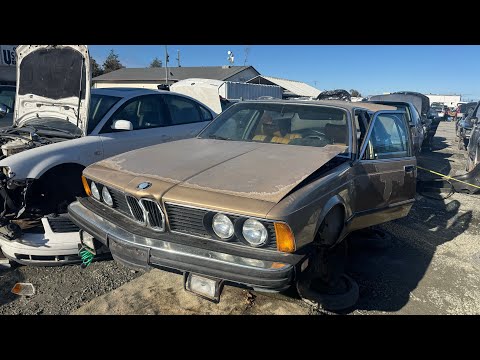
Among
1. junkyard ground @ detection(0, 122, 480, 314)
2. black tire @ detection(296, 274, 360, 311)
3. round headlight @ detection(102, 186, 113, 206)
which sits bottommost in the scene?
junkyard ground @ detection(0, 122, 480, 314)

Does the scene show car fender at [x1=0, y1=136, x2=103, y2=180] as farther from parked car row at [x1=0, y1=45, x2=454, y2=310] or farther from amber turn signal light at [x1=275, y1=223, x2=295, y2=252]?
amber turn signal light at [x1=275, y1=223, x2=295, y2=252]

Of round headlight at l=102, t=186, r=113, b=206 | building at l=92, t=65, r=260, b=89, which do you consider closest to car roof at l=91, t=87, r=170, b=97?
round headlight at l=102, t=186, r=113, b=206

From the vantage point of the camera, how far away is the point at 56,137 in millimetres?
4281

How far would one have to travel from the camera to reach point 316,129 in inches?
139

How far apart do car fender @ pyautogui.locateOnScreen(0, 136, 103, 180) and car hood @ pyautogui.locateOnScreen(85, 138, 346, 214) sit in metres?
0.84

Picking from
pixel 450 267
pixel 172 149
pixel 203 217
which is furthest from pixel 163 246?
pixel 450 267

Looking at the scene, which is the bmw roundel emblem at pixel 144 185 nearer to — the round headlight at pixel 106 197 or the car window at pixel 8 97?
the round headlight at pixel 106 197

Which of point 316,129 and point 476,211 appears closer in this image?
point 316,129

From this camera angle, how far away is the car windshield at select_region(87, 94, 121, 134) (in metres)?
4.47

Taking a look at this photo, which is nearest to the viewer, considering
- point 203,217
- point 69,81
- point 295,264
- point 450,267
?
point 295,264

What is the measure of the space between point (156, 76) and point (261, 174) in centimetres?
3315

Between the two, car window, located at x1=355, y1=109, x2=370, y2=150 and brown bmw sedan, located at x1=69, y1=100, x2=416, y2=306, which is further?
car window, located at x1=355, y1=109, x2=370, y2=150

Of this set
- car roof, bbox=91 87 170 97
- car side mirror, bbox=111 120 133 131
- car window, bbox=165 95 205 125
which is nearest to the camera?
car side mirror, bbox=111 120 133 131

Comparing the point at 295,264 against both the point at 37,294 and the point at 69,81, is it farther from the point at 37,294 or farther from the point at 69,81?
the point at 69,81
